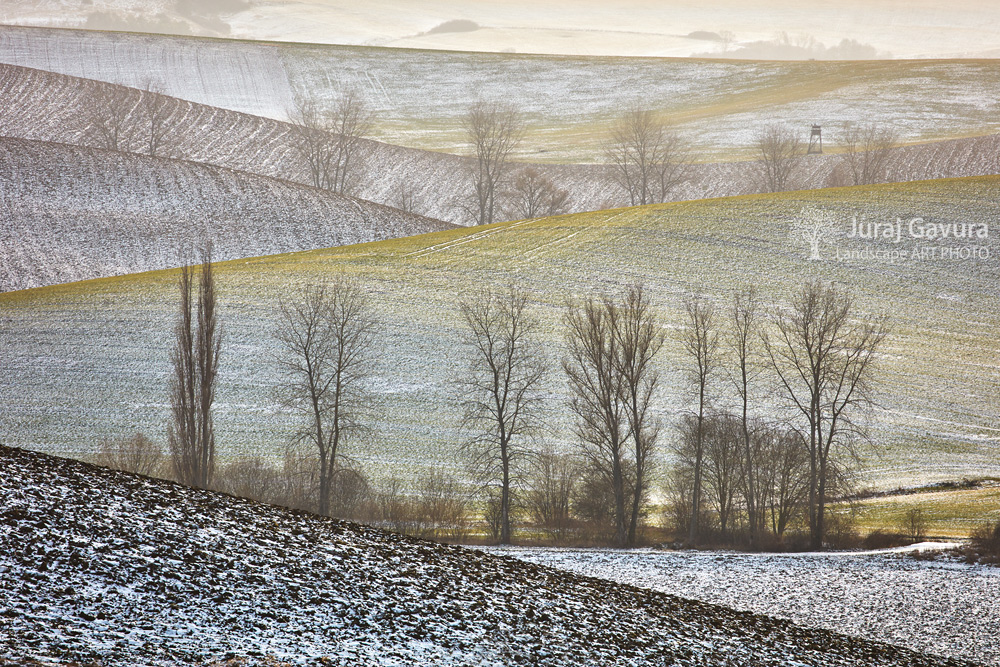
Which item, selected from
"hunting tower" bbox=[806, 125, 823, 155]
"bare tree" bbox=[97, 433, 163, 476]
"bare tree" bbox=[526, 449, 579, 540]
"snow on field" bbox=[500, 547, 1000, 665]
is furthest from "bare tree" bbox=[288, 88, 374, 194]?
"snow on field" bbox=[500, 547, 1000, 665]

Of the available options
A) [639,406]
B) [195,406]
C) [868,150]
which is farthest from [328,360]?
[868,150]

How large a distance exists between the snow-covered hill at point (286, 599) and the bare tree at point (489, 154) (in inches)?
2415

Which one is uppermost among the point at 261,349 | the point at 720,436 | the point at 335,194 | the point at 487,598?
the point at 335,194

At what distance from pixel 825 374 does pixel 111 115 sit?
7830 cm

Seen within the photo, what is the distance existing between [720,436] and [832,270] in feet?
74.8

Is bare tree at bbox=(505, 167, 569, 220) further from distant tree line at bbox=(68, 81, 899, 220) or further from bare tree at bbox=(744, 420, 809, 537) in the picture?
bare tree at bbox=(744, 420, 809, 537)

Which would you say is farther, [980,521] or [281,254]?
[281,254]

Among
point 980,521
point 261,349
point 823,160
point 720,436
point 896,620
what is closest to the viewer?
point 896,620

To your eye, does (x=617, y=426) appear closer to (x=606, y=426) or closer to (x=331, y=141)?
(x=606, y=426)

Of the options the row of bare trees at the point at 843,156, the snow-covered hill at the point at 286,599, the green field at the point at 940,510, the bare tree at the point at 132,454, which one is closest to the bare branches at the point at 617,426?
the green field at the point at 940,510

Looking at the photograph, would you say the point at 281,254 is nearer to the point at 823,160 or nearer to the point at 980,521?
the point at 980,521

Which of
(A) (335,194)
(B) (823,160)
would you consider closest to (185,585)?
(A) (335,194)

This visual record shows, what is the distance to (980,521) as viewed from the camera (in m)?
30.2

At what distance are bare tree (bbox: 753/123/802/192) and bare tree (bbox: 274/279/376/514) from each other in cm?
4611
